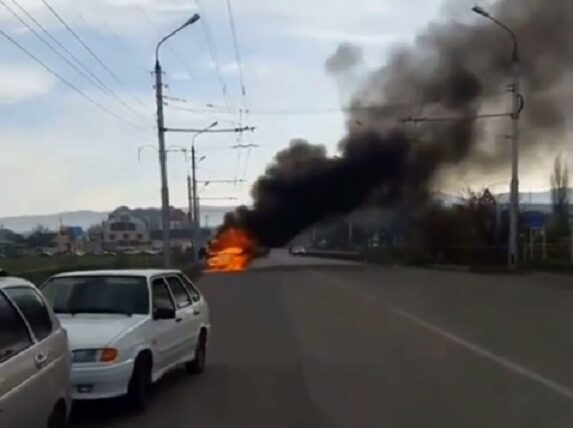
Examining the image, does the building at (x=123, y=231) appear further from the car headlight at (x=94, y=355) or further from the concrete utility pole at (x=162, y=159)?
the car headlight at (x=94, y=355)

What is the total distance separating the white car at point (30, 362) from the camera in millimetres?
6066

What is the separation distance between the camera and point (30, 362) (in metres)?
6.54

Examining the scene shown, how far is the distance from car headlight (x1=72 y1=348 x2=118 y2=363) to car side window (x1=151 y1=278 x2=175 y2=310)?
65.6 inches

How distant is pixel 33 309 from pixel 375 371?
672 centimetres

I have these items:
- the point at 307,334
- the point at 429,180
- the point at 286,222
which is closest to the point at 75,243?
the point at 286,222

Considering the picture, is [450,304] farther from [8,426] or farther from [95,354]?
[8,426]

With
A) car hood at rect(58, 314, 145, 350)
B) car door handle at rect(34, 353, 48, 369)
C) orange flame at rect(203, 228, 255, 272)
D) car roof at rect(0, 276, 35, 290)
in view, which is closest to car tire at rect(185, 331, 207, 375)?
car hood at rect(58, 314, 145, 350)

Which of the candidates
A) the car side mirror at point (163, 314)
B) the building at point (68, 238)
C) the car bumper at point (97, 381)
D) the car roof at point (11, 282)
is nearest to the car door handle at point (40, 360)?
the car roof at point (11, 282)

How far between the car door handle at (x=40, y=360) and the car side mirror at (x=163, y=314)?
13.7 feet

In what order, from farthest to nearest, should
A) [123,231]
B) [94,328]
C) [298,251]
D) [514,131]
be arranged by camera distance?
[123,231] → [298,251] → [514,131] → [94,328]

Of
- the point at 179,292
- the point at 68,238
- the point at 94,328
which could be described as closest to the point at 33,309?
the point at 94,328

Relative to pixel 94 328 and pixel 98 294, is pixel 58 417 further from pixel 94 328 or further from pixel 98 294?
pixel 98 294

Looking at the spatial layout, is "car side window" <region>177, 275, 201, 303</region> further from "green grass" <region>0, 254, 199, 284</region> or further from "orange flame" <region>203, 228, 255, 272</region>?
"orange flame" <region>203, 228, 255, 272</region>

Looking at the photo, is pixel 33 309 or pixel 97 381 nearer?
pixel 33 309
